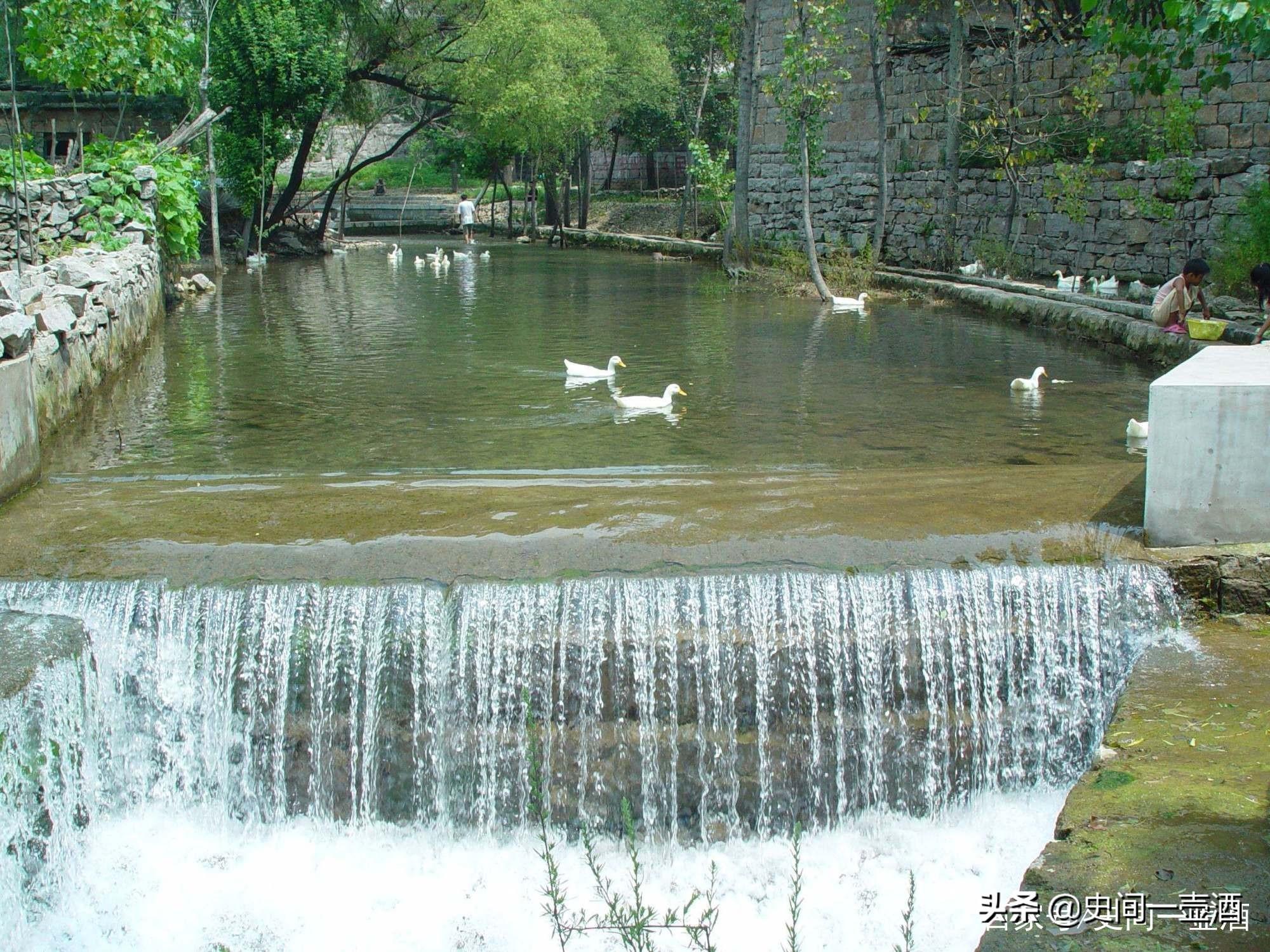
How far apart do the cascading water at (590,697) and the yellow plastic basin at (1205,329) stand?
5506 mm

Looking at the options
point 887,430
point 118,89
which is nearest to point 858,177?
point 118,89

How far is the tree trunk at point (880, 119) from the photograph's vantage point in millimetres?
18531

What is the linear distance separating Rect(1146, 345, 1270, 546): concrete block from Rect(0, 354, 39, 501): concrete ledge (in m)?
5.92

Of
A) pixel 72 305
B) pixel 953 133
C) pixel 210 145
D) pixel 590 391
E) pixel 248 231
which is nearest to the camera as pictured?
pixel 72 305

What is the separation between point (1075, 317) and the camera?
1307cm

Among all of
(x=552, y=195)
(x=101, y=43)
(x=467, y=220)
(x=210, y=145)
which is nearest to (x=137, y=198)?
(x=101, y=43)

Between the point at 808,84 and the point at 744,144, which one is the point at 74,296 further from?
the point at 744,144

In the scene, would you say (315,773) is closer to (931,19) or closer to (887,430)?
(887,430)

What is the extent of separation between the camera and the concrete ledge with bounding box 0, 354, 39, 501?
6.71 meters

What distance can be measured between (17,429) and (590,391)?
4.75 m

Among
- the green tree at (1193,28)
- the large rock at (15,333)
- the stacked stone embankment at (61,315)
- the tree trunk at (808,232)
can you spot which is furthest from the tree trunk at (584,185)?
the large rock at (15,333)

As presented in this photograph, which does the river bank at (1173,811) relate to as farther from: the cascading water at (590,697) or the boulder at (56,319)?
the boulder at (56,319)

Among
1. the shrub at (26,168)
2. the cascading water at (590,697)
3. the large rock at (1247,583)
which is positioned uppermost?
the shrub at (26,168)

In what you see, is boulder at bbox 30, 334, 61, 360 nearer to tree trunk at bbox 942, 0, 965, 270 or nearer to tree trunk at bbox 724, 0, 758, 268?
tree trunk at bbox 724, 0, 758, 268
